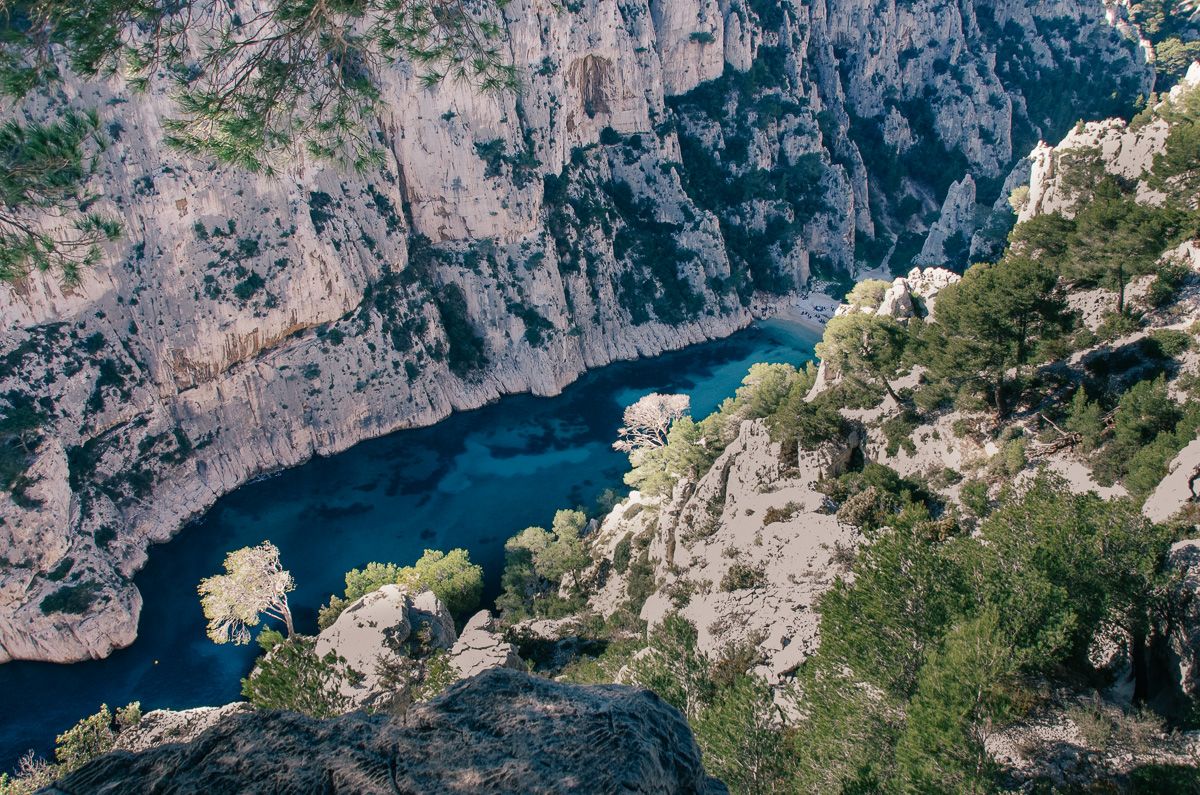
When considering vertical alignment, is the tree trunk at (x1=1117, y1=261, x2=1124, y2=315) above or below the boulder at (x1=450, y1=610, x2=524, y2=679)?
above

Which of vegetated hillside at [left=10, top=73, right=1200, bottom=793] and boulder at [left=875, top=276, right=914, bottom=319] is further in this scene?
boulder at [left=875, top=276, right=914, bottom=319]

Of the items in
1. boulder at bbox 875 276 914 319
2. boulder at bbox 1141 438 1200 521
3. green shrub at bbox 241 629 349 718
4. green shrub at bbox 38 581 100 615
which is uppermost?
boulder at bbox 875 276 914 319

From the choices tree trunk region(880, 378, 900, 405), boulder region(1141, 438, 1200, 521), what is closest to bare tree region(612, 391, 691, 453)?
tree trunk region(880, 378, 900, 405)

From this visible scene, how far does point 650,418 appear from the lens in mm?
39031

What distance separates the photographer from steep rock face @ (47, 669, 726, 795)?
15.6 ft

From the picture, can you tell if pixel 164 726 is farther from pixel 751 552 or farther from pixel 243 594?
pixel 751 552

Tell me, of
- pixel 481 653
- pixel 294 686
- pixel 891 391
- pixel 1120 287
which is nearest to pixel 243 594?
pixel 481 653

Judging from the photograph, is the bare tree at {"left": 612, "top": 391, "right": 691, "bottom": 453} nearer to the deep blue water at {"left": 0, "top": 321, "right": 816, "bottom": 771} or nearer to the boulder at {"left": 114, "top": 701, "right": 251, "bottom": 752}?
the deep blue water at {"left": 0, "top": 321, "right": 816, "bottom": 771}

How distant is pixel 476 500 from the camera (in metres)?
39.3

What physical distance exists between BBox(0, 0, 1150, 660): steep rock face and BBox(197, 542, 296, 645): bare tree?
5.88m

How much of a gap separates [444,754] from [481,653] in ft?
58.2

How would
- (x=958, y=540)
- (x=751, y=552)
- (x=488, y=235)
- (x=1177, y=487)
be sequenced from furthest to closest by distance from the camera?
(x=488, y=235) → (x=751, y=552) → (x=1177, y=487) → (x=958, y=540)

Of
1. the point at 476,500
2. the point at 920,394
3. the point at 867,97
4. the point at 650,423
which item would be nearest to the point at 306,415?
the point at 476,500

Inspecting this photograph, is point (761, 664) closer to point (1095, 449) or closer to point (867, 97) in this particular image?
point (1095, 449)
